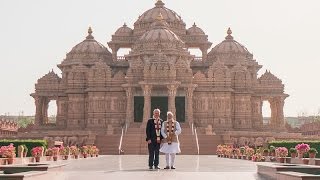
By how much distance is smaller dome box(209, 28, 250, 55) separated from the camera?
283ft

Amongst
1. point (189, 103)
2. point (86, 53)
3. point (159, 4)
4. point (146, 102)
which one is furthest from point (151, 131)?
point (159, 4)

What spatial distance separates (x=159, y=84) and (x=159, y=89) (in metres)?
2.93

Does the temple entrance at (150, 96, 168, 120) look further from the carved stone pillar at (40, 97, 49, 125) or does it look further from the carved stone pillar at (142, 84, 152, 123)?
the carved stone pillar at (40, 97, 49, 125)

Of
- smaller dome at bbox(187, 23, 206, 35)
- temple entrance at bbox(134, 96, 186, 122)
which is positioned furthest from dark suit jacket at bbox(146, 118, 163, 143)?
smaller dome at bbox(187, 23, 206, 35)

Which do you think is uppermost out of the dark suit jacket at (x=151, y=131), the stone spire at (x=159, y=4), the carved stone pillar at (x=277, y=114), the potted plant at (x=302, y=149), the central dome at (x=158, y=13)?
the stone spire at (x=159, y=4)

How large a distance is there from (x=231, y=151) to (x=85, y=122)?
34.8 m

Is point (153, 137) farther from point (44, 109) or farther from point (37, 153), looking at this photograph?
point (44, 109)

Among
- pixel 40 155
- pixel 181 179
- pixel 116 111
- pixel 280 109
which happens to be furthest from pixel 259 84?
pixel 181 179

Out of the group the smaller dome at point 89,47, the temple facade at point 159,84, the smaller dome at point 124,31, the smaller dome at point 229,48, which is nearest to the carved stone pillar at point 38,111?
the temple facade at point 159,84

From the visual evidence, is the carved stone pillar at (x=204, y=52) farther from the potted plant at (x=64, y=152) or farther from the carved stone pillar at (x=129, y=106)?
the potted plant at (x=64, y=152)

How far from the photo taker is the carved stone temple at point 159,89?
69188 mm

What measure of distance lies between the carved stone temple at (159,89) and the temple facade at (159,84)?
12 centimetres

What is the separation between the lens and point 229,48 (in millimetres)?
86500

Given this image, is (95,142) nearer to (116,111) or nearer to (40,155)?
(116,111)
